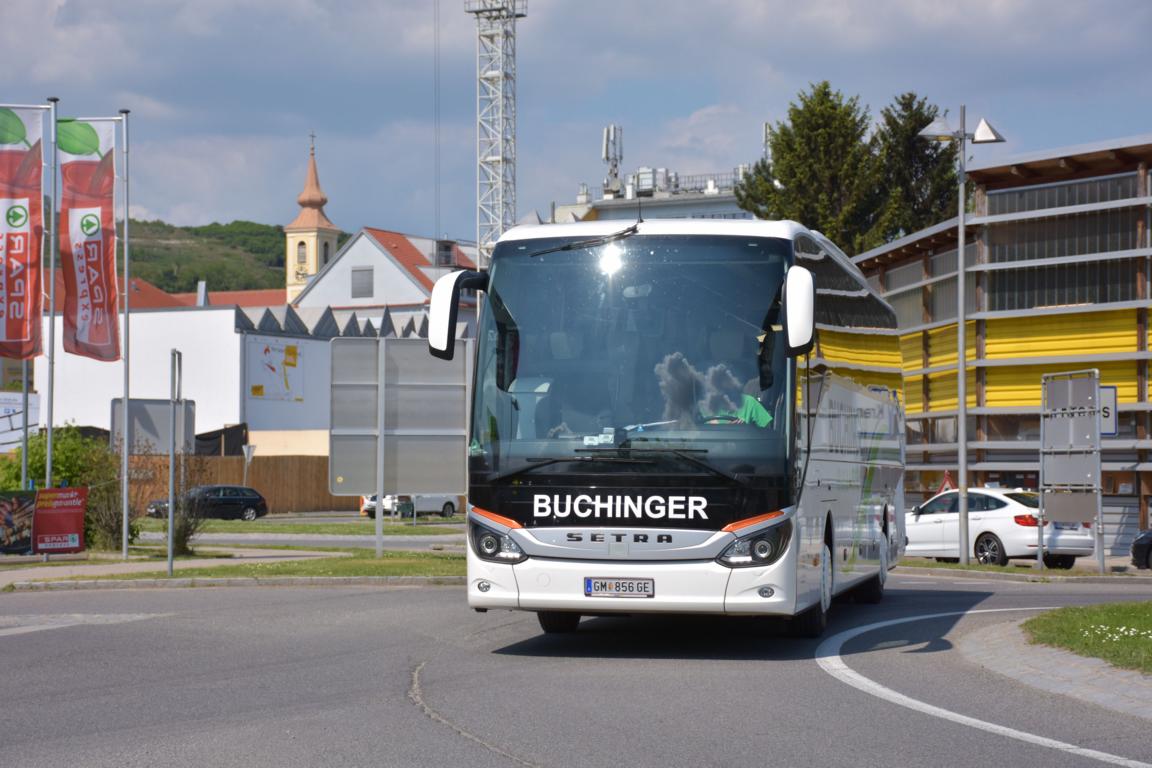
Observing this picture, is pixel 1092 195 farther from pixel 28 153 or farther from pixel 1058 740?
pixel 1058 740

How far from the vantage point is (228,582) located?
66.2ft

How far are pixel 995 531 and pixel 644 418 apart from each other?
59.4ft

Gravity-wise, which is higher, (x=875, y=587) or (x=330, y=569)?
(x=875, y=587)

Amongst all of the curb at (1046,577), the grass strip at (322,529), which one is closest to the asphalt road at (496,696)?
the curb at (1046,577)

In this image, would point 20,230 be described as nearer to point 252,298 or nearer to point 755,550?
point 755,550

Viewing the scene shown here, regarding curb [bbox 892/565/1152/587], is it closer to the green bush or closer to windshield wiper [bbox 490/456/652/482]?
windshield wiper [bbox 490/456/652/482]

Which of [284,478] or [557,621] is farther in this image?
[284,478]

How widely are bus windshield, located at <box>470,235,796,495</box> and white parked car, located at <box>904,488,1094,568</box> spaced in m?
16.8

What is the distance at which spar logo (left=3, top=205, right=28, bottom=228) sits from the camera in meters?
25.8

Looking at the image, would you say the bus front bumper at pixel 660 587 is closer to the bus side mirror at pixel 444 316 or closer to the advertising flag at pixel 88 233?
the bus side mirror at pixel 444 316

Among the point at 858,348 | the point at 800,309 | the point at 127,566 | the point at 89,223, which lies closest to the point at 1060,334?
the point at 858,348

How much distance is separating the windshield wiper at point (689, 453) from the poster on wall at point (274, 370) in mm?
70366

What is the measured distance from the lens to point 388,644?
503 inches

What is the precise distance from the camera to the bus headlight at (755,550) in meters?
11.4
